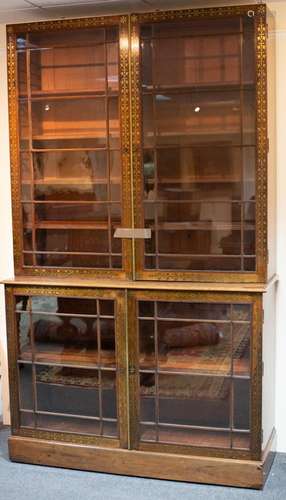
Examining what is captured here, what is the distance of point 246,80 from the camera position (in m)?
3.46

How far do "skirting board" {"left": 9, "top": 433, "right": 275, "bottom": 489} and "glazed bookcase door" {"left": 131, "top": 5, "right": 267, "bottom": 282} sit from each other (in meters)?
0.94

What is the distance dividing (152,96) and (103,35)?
0.42 metres

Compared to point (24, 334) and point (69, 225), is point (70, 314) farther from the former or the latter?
point (69, 225)

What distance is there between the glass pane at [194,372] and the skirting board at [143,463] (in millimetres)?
95

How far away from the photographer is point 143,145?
3633 millimetres

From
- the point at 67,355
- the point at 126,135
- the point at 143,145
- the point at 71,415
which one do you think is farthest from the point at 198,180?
the point at 71,415

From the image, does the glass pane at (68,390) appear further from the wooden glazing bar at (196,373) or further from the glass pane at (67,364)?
the wooden glazing bar at (196,373)

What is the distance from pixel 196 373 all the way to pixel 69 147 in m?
1.39

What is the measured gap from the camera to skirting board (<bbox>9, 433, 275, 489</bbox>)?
354cm

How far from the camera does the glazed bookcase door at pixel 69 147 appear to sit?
3.68m

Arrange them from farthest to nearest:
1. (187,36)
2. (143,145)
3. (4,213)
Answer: (4,213) < (143,145) < (187,36)

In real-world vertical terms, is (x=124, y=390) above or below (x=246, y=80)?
below

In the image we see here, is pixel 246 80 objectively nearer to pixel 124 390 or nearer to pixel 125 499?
pixel 124 390

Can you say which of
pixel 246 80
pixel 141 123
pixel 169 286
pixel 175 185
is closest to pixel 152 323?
pixel 169 286
